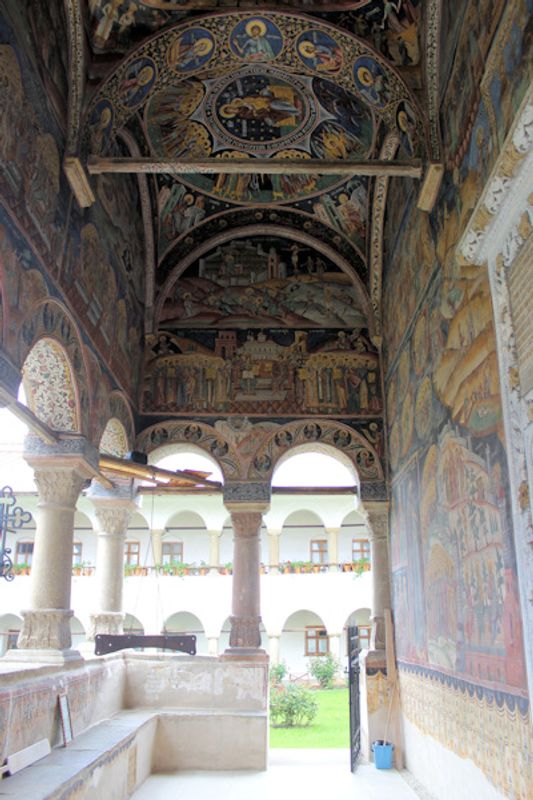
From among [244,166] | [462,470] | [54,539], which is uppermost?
[244,166]

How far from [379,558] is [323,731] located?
17.5 feet

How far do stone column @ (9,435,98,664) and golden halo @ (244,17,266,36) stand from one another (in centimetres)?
527

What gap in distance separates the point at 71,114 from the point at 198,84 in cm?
255

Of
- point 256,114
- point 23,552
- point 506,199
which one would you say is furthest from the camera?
point 23,552

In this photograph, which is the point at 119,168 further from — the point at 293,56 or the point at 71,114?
the point at 293,56

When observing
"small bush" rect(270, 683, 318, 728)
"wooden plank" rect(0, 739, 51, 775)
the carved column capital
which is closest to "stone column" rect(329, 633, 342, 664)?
"small bush" rect(270, 683, 318, 728)

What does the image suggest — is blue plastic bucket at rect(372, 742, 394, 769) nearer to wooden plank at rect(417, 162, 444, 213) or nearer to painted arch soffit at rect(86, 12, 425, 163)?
wooden plank at rect(417, 162, 444, 213)

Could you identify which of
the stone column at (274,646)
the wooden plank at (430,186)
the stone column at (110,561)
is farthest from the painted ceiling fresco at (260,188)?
the stone column at (274,646)

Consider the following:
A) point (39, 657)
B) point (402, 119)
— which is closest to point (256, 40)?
point (402, 119)

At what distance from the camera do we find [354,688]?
1054 cm

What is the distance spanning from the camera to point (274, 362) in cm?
1230

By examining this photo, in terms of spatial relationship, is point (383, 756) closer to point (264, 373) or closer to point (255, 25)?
point (264, 373)

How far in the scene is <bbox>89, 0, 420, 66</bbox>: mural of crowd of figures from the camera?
25.8 ft

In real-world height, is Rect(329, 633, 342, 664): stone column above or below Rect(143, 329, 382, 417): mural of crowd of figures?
below
